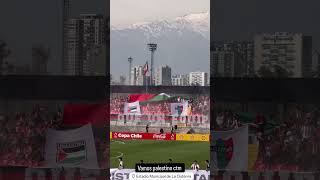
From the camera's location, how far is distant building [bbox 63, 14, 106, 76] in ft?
15.7

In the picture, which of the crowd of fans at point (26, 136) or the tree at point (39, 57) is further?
the crowd of fans at point (26, 136)

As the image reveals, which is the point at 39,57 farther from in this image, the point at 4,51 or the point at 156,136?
the point at 156,136

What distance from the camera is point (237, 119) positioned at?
4672mm

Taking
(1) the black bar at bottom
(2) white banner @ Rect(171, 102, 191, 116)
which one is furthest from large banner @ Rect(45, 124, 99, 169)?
(2) white banner @ Rect(171, 102, 191, 116)

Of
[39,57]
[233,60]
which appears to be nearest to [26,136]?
[39,57]

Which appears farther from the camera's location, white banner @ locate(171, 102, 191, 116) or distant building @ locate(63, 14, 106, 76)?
A: white banner @ locate(171, 102, 191, 116)

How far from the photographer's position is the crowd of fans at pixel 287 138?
15.1ft

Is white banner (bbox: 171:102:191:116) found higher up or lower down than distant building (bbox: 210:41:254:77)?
lower down

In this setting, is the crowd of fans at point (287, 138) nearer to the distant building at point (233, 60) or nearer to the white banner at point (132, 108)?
the distant building at point (233, 60)

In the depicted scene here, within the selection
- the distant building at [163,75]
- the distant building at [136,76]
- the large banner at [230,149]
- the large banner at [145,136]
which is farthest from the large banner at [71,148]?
the distant building at [163,75]

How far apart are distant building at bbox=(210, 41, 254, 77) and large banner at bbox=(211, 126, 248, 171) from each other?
477mm

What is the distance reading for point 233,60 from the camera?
4.68 m

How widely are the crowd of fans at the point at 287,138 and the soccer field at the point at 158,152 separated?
14.8 m

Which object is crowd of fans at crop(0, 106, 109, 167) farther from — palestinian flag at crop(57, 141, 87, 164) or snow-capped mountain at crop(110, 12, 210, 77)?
snow-capped mountain at crop(110, 12, 210, 77)
